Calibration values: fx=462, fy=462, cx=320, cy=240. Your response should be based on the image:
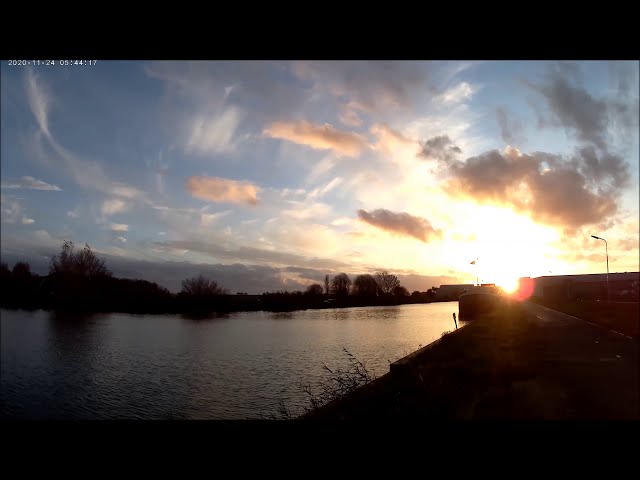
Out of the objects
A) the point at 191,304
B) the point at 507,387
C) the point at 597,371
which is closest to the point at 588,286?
the point at 191,304

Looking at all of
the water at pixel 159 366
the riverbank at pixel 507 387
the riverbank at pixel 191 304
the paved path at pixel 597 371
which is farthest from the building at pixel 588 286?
the riverbank at pixel 507 387

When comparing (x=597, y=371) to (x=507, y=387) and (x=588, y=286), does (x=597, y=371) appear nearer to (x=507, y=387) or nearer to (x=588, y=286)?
(x=507, y=387)

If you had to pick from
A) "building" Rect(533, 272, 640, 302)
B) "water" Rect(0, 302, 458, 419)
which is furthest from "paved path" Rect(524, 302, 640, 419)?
"building" Rect(533, 272, 640, 302)

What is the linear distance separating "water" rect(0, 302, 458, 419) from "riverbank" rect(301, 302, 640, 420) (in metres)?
4.53

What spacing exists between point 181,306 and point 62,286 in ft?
87.3

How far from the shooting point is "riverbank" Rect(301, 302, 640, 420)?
23.3ft

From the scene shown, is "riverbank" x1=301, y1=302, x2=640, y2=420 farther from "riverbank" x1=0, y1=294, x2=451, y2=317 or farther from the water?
"riverbank" x1=0, y1=294, x2=451, y2=317

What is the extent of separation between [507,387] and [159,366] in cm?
1894

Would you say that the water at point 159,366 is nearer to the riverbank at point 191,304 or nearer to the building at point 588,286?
the riverbank at point 191,304

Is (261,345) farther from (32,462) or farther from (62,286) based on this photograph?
(32,462)

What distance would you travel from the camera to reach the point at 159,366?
23484 mm

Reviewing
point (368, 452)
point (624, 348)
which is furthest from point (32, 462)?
point (624, 348)

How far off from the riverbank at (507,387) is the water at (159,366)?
4527 mm
